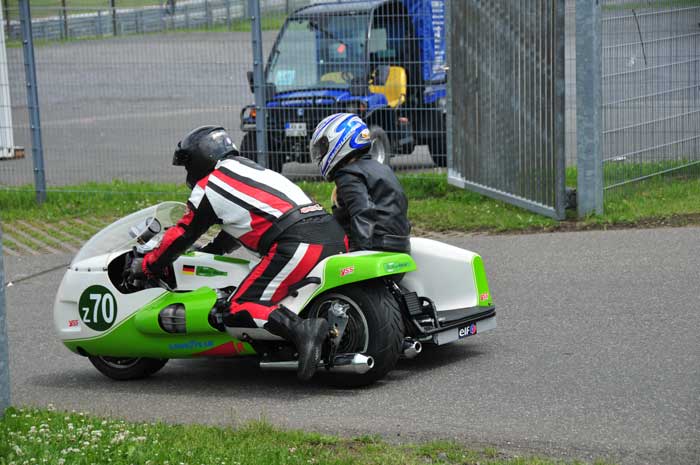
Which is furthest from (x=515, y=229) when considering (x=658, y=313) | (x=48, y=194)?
(x=48, y=194)

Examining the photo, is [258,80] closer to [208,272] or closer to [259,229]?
[208,272]

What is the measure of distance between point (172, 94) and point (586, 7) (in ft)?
16.3

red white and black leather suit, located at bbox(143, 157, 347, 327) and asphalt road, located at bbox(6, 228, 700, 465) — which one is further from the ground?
red white and black leather suit, located at bbox(143, 157, 347, 327)

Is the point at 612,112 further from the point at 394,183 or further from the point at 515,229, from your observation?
the point at 394,183

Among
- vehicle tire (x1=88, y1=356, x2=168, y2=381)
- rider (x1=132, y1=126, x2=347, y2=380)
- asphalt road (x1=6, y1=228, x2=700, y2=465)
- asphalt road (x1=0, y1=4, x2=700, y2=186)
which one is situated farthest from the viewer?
asphalt road (x1=0, y1=4, x2=700, y2=186)

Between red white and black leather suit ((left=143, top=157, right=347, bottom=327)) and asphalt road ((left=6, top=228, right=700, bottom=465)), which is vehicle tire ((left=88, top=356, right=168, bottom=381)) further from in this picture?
red white and black leather suit ((left=143, top=157, right=347, bottom=327))

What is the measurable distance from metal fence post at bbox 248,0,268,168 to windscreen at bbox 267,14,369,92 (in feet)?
2.21

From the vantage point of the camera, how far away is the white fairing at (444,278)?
6.99 meters

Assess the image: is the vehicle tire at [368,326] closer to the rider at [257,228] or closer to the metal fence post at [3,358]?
the rider at [257,228]

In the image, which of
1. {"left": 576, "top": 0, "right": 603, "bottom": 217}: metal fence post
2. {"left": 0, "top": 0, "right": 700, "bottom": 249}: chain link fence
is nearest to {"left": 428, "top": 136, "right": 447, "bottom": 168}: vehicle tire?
{"left": 0, "top": 0, "right": 700, "bottom": 249}: chain link fence

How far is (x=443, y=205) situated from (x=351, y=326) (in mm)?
5684

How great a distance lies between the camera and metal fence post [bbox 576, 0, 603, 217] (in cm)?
1037

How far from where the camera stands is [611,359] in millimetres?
6797

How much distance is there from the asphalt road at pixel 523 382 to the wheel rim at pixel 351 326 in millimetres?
248
